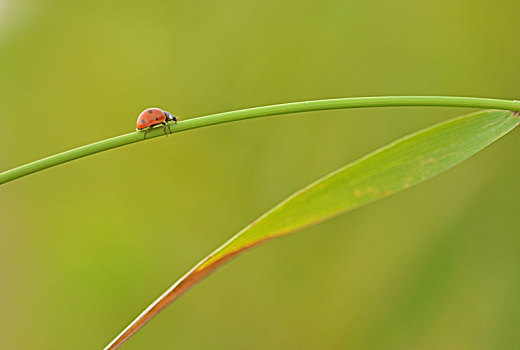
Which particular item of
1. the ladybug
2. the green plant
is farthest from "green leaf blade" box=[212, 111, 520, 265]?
the ladybug

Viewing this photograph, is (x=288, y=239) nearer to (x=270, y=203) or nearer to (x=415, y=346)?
(x=270, y=203)

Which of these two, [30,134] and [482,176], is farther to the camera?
[30,134]

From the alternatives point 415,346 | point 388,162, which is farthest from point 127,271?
point 388,162

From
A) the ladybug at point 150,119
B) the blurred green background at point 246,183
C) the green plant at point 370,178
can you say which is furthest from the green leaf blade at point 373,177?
the blurred green background at point 246,183

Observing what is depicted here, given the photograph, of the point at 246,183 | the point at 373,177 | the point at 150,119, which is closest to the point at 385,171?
the point at 373,177

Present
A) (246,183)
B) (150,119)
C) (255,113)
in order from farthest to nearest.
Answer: (246,183), (150,119), (255,113)

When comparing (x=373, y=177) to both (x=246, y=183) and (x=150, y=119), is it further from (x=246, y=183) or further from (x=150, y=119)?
Answer: (x=246, y=183)
